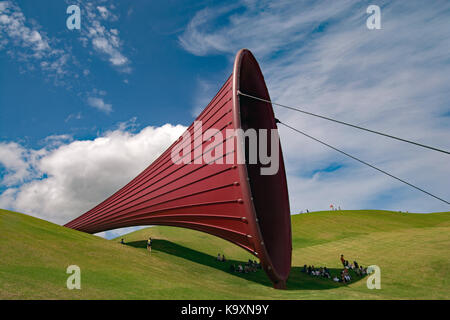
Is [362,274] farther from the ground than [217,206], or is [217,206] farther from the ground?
[217,206]

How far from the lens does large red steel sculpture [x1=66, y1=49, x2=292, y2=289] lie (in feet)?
26.4

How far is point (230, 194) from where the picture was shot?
27.0 ft

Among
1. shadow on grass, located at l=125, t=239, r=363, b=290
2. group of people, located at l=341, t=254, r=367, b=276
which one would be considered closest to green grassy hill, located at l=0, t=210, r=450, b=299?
shadow on grass, located at l=125, t=239, r=363, b=290

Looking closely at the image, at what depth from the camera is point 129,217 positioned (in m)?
14.4

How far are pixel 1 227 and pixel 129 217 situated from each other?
5189 millimetres

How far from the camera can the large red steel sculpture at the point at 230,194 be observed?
804 centimetres

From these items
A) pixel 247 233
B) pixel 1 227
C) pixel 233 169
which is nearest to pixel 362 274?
pixel 247 233

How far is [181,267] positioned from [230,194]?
21.5 ft

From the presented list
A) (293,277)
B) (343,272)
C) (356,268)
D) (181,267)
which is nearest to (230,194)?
(181,267)

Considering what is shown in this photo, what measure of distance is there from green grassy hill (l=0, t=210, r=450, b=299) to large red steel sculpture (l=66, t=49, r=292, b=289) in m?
1.66

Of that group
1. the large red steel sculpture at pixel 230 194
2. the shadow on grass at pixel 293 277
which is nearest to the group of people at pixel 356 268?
the shadow on grass at pixel 293 277

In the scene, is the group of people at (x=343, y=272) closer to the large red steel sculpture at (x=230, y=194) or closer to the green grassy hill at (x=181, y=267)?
the green grassy hill at (x=181, y=267)

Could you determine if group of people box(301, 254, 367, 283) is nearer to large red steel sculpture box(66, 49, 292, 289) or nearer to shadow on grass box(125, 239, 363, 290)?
shadow on grass box(125, 239, 363, 290)
